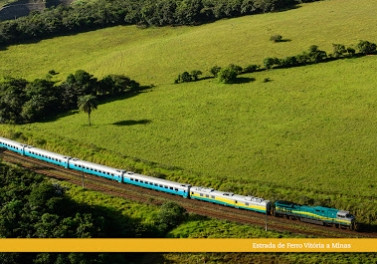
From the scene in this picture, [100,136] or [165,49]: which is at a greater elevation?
[165,49]

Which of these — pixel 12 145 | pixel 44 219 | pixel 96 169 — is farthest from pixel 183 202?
pixel 12 145

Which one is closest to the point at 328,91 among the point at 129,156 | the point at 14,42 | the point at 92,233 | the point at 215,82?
the point at 215,82

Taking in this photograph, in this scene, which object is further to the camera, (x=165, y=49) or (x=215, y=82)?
(x=165, y=49)

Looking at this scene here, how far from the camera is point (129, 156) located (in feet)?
222

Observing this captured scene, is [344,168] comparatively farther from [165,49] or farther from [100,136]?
[165,49]

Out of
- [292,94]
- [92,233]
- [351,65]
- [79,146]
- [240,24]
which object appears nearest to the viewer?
[92,233]

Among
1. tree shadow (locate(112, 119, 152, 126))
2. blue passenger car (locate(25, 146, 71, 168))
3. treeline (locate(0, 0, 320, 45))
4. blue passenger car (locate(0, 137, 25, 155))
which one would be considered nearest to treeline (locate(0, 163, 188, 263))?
blue passenger car (locate(25, 146, 71, 168))

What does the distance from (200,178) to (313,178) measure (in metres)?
14.7

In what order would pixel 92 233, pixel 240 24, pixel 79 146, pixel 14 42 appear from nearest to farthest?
1. pixel 92 233
2. pixel 79 146
3. pixel 240 24
4. pixel 14 42

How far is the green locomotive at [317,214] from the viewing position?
47656mm

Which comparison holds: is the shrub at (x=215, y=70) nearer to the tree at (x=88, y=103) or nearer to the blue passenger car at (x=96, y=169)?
the tree at (x=88, y=103)

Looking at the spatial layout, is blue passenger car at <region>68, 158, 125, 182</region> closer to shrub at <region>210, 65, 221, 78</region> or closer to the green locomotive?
the green locomotive

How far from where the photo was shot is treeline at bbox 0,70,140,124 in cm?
8506

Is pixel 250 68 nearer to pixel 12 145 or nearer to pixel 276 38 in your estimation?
pixel 276 38
